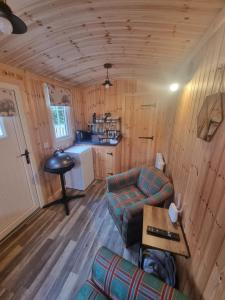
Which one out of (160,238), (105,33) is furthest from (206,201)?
(105,33)

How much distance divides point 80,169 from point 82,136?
101 cm

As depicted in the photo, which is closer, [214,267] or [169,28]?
[214,267]

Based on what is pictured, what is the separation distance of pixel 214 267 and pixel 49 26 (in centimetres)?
229

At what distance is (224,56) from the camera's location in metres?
0.91

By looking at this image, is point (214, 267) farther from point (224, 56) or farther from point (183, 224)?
point (224, 56)

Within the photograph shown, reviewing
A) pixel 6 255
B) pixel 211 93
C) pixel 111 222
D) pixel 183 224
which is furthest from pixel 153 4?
pixel 6 255

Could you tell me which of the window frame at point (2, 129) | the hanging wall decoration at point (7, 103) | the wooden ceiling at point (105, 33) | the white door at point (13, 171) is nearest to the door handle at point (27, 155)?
the white door at point (13, 171)

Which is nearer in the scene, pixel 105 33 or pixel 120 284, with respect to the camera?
pixel 120 284

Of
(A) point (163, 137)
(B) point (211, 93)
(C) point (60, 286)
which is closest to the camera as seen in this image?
(B) point (211, 93)

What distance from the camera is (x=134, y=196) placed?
2.04 meters

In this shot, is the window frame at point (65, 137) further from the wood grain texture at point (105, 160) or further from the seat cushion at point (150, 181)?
the seat cushion at point (150, 181)

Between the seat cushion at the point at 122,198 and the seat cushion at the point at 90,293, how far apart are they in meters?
0.78

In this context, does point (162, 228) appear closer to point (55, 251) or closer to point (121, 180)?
point (121, 180)

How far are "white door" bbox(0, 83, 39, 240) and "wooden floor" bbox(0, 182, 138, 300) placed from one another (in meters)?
0.23
